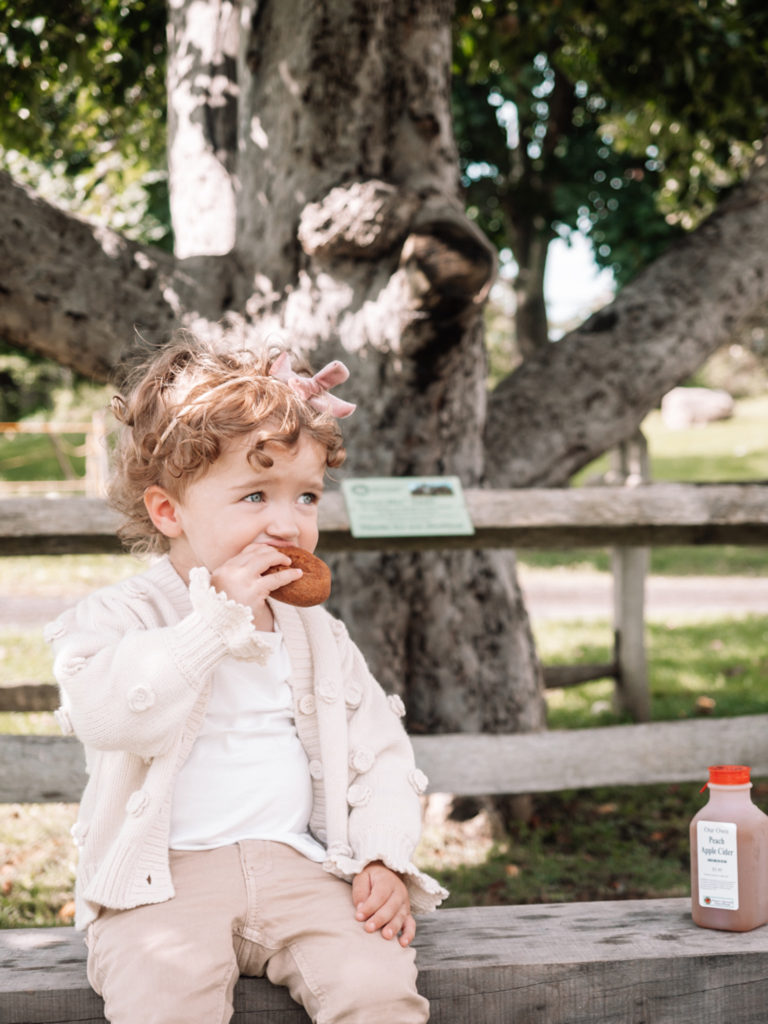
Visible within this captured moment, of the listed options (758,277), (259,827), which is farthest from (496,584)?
(259,827)

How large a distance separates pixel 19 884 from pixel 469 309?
2565 millimetres

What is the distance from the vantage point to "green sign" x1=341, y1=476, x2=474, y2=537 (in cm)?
314

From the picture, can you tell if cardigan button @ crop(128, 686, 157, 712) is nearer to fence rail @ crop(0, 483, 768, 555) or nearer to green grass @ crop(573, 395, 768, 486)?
fence rail @ crop(0, 483, 768, 555)

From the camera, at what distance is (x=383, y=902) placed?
1889 mm

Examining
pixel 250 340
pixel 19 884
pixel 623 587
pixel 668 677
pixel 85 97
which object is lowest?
pixel 668 677

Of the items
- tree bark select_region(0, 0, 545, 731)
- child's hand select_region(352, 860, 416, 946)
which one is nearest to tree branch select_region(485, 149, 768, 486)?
tree bark select_region(0, 0, 545, 731)

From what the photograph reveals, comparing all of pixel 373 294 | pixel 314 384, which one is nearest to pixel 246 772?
pixel 314 384

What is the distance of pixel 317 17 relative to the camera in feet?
13.1

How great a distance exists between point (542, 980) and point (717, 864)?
0.40m

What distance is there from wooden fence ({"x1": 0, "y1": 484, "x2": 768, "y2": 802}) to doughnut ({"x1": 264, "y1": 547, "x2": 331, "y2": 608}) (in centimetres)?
120

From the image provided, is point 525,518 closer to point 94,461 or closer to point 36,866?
point 36,866

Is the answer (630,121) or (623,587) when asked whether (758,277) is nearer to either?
(623,587)

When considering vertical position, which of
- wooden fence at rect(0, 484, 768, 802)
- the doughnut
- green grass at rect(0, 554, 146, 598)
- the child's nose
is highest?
the child's nose

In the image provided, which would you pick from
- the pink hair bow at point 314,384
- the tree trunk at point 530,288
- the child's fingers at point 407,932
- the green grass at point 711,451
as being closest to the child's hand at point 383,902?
the child's fingers at point 407,932
